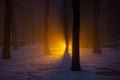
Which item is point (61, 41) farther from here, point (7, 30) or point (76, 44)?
point (76, 44)

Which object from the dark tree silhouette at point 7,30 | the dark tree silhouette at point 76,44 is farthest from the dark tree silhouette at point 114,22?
the dark tree silhouette at point 76,44

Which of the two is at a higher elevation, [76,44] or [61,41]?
[76,44]

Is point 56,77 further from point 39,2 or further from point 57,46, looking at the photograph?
point 39,2

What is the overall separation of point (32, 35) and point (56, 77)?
184 feet

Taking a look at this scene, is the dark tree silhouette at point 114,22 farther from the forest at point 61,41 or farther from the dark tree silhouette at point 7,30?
the dark tree silhouette at point 7,30

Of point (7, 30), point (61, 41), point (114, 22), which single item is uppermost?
point (7, 30)

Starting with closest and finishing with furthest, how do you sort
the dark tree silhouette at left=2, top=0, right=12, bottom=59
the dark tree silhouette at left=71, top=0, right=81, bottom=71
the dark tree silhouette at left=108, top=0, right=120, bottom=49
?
the dark tree silhouette at left=71, top=0, right=81, bottom=71, the dark tree silhouette at left=2, top=0, right=12, bottom=59, the dark tree silhouette at left=108, top=0, right=120, bottom=49

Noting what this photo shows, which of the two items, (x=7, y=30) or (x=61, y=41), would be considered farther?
(x=61, y=41)

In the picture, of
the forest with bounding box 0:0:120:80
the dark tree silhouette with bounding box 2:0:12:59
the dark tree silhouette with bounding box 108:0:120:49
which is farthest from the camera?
the dark tree silhouette with bounding box 108:0:120:49

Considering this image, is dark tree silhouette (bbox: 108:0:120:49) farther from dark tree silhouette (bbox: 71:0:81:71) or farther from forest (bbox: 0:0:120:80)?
dark tree silhouette (bbox: 71:0:81:71)

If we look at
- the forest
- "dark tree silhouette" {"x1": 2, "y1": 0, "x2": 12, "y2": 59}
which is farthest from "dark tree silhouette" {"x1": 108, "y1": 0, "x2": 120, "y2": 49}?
"dark tree silhouette" {"x1": 2, "y1": 0, "x2": 12, "y2": 59}

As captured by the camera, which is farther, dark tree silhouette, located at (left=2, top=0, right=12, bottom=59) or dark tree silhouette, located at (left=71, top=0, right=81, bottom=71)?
dark tree silhouette, located at (left=2, top=0, right=12, bottom=59)

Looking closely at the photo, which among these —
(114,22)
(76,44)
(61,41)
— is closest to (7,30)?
(76,44)

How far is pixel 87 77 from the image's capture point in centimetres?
1739
